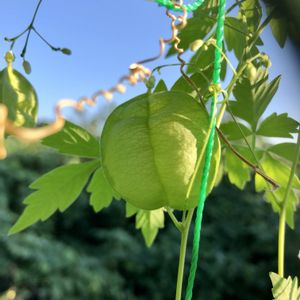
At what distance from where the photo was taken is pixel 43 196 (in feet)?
1.97

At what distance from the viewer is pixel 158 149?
38 centimetres

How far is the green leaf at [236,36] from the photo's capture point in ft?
1.69

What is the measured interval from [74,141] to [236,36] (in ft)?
0.65

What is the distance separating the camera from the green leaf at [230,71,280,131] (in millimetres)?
517

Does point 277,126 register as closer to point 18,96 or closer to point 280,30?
Result: point 280,30

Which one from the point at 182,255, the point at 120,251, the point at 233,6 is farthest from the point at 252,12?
the point at 120,251

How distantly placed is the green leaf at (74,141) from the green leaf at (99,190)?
3cm

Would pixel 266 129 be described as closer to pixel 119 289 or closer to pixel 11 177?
pixel 119 289

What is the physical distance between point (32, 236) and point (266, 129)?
3.51 meters

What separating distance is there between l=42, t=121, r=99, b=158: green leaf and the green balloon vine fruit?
0.18 metres

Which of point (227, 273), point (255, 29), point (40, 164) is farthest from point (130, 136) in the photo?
point (40, 164)

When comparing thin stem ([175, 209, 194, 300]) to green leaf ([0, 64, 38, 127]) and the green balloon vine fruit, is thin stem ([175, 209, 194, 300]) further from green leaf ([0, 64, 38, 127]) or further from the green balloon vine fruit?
green leaf ([0, 64, 38, 127])

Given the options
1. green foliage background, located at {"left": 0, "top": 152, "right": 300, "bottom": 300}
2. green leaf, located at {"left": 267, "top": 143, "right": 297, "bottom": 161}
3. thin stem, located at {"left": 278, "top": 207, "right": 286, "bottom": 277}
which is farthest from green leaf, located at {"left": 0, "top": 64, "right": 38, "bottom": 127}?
green foliage background, located at {"left": 0, "top": 152, "right": 300, "bottom": 300}

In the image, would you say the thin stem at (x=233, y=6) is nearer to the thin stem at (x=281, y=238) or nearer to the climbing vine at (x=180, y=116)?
the climbing vine at (x=180, y=116)
